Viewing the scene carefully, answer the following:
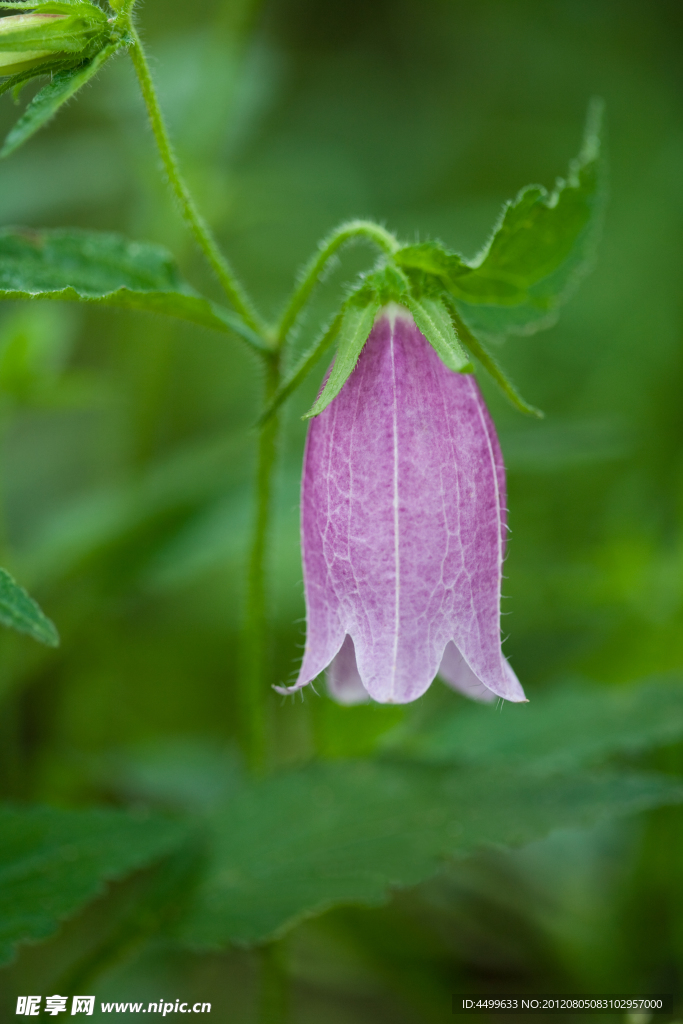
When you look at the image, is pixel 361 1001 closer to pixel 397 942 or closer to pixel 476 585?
pixel 397 942

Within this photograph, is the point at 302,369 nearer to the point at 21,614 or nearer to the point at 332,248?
the point at 332,248

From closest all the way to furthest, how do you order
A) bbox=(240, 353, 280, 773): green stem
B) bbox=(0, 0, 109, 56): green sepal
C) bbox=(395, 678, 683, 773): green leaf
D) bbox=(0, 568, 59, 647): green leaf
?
bbox=(0, 568, 59, 647): green leaf < bbox=(0, 0, 109, 56): green sepal < bbox=(240, 353, 280, 773): green stem < bbox=(395, 678, 683, 773): green leaf

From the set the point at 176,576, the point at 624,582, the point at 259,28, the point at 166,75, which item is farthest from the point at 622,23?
the point at 176,576

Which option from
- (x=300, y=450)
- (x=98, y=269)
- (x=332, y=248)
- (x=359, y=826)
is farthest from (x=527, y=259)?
(x=300, y=450)

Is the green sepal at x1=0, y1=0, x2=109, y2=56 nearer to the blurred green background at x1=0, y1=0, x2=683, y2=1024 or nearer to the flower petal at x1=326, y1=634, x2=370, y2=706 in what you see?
the blurred green background at x1=0, y1=0, x2=683, y2=1024

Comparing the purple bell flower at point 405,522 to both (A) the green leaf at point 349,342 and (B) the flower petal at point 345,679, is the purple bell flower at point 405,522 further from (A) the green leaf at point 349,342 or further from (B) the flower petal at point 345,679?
(B) the flower petal at point 345,679

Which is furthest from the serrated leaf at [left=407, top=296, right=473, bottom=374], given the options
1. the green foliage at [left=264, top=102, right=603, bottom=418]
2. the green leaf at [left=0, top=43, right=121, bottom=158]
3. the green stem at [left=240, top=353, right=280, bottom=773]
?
the green leaf at [left=0, top=43, right=121, bottom=158]

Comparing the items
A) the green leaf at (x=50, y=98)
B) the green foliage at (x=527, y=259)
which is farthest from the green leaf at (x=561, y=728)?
the green leaf at (x=50, y=98)
